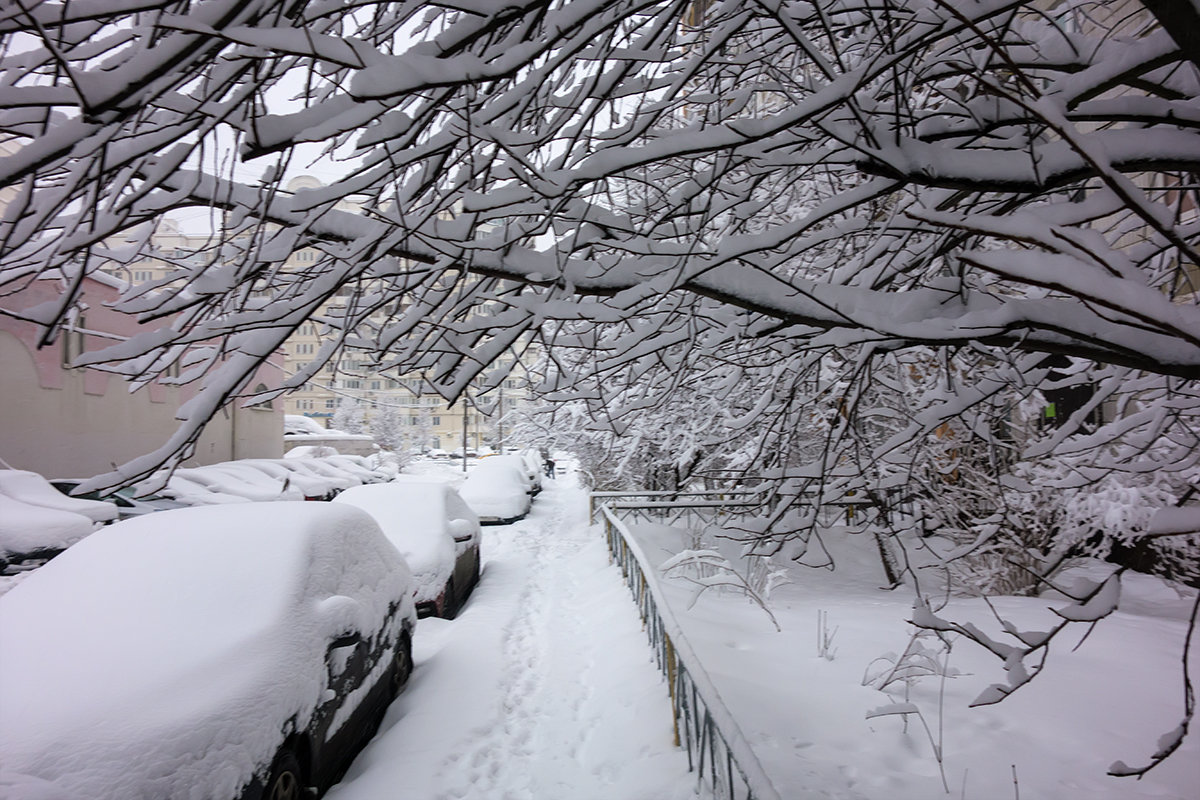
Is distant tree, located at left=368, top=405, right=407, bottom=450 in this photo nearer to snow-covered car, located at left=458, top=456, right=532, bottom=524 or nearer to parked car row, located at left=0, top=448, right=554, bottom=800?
snow-covered car, located at left=458, top=456, right=532, bottom=524

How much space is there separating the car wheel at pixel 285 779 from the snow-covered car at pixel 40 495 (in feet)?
31.6

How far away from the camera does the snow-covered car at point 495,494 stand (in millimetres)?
16406

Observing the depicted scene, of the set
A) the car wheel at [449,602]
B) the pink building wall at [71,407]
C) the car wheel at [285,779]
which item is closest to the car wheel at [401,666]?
the car wheel at [449,602]

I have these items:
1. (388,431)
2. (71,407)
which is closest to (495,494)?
(71,407)

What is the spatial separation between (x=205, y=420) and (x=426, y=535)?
20.1ft

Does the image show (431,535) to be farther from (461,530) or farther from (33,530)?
(33,530)

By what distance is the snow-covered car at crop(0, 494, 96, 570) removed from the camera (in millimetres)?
9430

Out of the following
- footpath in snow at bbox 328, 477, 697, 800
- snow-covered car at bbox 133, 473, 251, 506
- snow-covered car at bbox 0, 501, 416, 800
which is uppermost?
snow-covered car at bbox 0, 501, 416, 800

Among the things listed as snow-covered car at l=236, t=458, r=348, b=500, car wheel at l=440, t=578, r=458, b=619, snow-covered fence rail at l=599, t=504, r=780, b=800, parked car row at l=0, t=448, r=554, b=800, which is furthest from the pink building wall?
snow-covered fence rail at l=599, t=504, r=780, b=800

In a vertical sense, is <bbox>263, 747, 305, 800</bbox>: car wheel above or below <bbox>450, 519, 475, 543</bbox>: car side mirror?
below

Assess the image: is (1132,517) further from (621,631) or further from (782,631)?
(621,631)

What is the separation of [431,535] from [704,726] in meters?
5.20

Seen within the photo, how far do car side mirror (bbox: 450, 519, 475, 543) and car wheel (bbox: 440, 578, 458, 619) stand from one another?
68 cm

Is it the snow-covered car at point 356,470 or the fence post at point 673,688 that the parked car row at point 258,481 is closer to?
the snow-covered car at point 356,470
